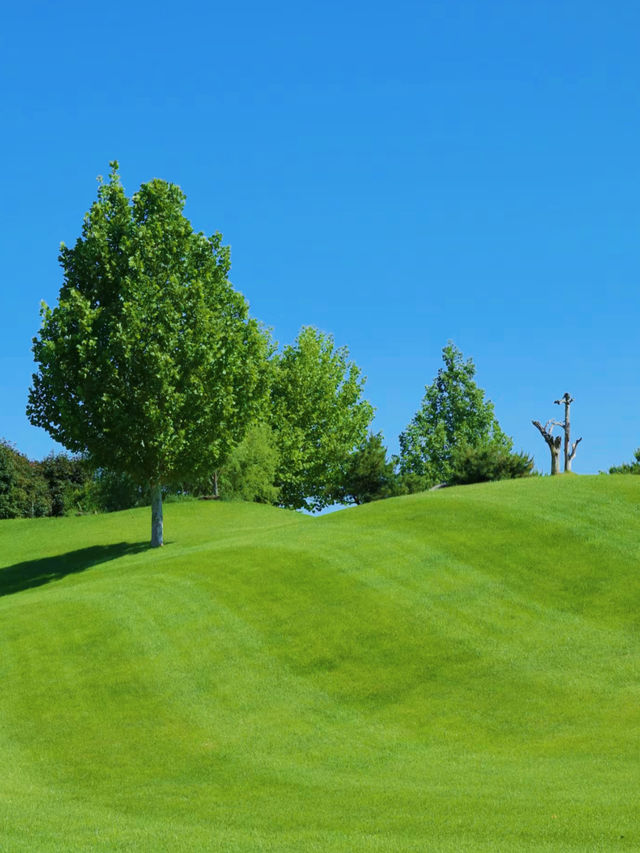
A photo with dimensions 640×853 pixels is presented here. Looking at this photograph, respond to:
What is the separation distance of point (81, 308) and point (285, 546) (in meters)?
15.8

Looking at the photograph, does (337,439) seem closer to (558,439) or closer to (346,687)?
(558,439)

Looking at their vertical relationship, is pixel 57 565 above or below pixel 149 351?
below

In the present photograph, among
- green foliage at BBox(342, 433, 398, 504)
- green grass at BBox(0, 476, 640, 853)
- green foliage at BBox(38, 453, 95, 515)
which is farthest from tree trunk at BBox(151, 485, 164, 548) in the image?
green foliage at BBox(38, 453, 95, 515)

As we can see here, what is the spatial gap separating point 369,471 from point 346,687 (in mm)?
67104

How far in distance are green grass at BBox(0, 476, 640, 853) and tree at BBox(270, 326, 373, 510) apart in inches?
1800

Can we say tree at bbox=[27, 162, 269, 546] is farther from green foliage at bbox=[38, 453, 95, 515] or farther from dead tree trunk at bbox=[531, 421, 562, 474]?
green foliage at bbox=[38, 453, 95, 515]

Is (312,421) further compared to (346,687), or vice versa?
(312,421)

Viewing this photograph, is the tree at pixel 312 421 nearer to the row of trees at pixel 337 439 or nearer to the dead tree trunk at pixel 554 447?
the row of trees at pixel 337 439

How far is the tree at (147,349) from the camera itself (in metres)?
43.0

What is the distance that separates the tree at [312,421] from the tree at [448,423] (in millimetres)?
5753

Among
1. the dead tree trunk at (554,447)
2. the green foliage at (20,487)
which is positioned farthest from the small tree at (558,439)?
the green foliage at (20,487)

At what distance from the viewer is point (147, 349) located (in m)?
42.3

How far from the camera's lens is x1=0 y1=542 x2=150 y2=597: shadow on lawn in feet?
139

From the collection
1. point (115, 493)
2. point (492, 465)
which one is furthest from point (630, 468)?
point (115, 493)
